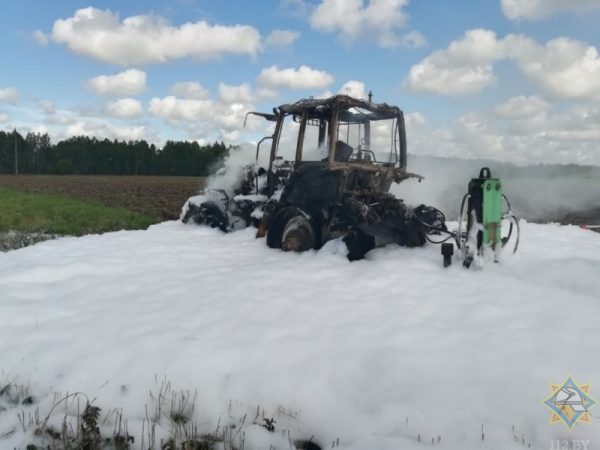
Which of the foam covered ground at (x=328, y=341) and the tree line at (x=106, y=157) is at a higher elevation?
the tree line at (x=106, y=157)

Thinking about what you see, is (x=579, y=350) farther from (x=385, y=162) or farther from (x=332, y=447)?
(x=385, y=162)

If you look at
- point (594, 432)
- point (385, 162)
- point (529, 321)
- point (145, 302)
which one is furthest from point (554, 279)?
point (145, 302)

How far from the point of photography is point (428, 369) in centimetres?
334

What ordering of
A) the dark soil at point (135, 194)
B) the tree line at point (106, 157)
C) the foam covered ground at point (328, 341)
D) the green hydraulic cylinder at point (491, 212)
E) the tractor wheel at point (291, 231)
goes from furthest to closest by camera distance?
the tree line at point (106, 157), the dark soil at point (135, 194), the tractor wheel at point (291, 231), the green hydraulic cylinder at point (491, 212), the foam covered ground at point (328, 341)

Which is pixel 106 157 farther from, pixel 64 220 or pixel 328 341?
pixel 328 341

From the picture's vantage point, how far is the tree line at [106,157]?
293 ft

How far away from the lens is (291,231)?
23.2 feet

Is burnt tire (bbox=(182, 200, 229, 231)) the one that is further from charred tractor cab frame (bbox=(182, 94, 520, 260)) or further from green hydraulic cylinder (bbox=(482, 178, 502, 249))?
green hydraulic cylinder (bbox=(482, 178, 502, 249))

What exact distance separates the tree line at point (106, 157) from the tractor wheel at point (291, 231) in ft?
271

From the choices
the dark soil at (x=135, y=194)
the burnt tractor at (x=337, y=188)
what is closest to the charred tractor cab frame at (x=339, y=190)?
the burnt tractor at (x=337, y=188)

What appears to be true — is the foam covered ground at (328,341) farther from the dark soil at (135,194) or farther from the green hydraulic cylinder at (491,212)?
the dark soil at (135,194)

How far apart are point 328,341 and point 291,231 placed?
11.1 ft

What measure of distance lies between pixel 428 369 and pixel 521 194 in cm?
1830

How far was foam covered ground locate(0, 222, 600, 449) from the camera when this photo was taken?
286 cm
